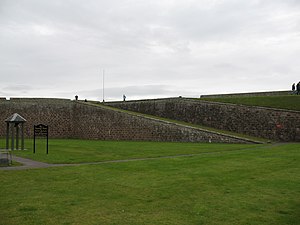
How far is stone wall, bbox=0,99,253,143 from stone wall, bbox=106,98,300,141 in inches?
182

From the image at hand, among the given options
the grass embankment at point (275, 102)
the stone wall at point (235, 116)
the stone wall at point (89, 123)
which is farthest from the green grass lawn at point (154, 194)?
the grass embankment at point (275, 102)

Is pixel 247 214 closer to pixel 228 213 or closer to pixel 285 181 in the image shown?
pixel 228 213

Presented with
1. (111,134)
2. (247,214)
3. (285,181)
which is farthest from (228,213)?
(111,134)

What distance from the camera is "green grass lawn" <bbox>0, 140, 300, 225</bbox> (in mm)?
6656

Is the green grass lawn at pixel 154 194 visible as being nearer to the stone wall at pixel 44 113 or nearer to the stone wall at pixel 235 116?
the stone wall at pixel 235 116

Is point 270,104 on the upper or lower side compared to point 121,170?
upper

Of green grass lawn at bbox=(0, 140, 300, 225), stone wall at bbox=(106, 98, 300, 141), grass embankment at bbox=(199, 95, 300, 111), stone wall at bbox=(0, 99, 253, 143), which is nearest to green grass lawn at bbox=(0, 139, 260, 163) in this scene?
green grass lawn at bbox=(0, 140, 300, 225)

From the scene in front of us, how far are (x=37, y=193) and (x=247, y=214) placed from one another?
5.32 m

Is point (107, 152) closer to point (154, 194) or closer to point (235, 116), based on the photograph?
point (154, 194)

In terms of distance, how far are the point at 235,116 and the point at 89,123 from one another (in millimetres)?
18253

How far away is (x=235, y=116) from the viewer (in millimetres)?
31797

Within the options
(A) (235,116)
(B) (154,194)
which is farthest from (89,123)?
(B) (154,194)

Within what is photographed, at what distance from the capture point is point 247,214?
686 centimetres

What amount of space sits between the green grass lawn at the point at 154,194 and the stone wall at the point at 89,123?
1743 centimetres
